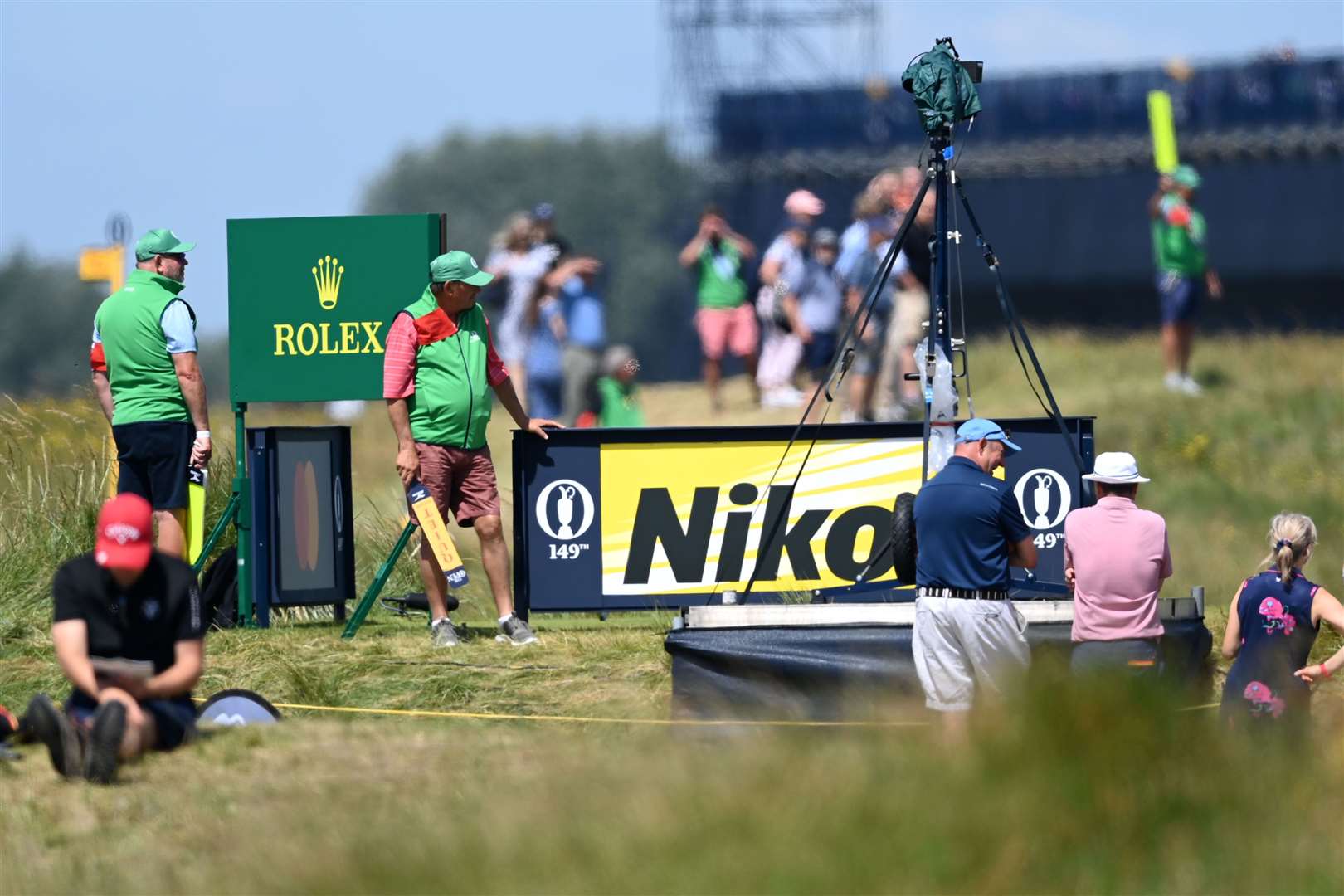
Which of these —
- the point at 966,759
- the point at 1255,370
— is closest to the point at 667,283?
the point at 1255,370

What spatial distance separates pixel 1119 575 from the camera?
30.3 feet

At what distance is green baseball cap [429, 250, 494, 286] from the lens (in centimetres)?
1109

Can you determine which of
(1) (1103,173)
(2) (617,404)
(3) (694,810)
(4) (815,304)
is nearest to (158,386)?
(3) (694,810)

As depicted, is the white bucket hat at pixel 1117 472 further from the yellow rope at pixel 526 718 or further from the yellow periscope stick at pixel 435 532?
the yellow periscope stick at pixel 435 532

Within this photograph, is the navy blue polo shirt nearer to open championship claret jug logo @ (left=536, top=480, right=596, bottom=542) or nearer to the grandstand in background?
open championship claret jug logo @ (left=536, top=480, right=596, bottom=542)

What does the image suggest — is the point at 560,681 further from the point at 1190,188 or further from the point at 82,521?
the point at 1190,188

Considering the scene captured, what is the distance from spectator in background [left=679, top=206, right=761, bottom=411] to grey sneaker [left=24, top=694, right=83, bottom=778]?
12.1m

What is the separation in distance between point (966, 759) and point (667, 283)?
259 feet

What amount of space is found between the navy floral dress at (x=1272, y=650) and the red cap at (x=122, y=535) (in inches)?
171

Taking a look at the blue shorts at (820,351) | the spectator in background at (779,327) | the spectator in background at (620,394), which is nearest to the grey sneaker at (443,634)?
the spectator in background at (620,394)

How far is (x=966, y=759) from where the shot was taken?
712cm

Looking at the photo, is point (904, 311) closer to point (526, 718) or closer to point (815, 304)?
point (815, 304)

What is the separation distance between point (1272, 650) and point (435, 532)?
425 centimetres

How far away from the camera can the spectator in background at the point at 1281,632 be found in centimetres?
899
